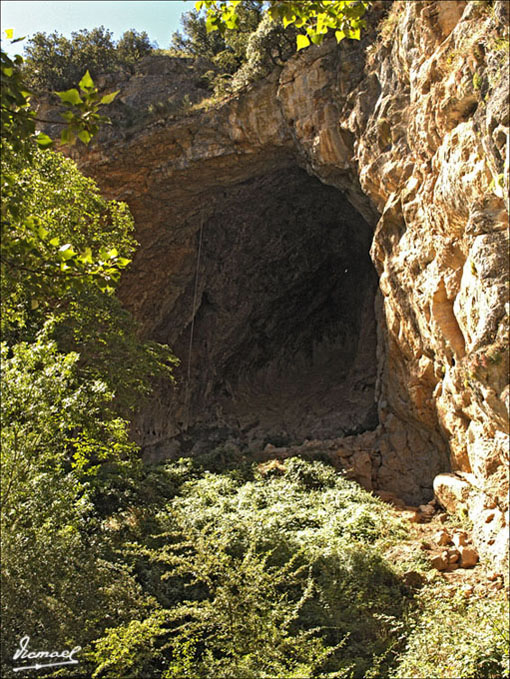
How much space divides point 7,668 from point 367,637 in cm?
394

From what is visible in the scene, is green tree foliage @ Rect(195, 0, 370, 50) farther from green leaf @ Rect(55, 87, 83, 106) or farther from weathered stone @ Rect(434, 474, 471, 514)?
weathered stone @ Rect(434, 474, 471, 514)

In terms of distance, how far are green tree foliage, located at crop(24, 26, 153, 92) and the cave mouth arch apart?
5.40 m

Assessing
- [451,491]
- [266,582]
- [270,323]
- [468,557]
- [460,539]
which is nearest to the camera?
[266,582]

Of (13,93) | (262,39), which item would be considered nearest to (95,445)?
(13,93)

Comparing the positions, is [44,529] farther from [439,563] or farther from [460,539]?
[460,539]

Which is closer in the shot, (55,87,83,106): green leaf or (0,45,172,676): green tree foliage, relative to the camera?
(55,87,83,106): green leaf

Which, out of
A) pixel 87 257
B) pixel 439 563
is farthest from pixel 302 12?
pixel 439 563

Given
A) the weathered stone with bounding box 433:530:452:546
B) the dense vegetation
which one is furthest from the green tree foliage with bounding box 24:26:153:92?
the weathered stone with bounding box 433:530:452:546

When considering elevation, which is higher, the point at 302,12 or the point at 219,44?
the point at 219,44

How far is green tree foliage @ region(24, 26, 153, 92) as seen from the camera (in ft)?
54.1

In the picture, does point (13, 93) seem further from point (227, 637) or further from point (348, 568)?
point (348, 568)

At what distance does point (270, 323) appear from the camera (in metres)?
20.4

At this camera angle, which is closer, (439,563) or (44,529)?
(44,529)

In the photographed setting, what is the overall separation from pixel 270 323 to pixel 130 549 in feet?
44.3
